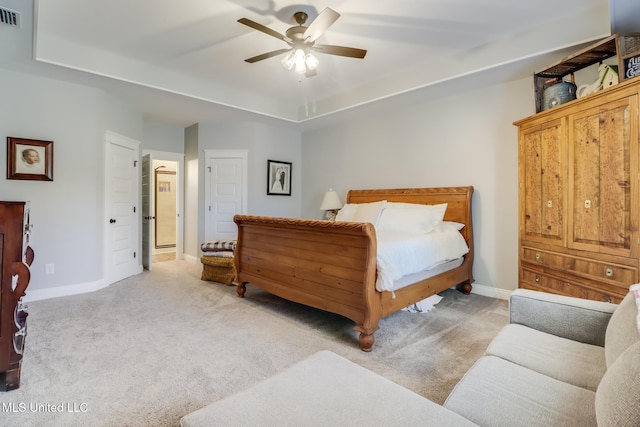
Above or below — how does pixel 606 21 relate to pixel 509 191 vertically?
above

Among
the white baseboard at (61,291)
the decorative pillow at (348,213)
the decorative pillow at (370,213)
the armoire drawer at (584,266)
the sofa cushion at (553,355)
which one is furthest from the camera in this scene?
the decorative pillow at (348,213)

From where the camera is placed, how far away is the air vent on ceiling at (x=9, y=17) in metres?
2.45

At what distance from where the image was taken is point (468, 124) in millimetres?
3820

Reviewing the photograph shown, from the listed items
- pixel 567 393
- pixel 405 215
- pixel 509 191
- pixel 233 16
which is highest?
pixel 233 16

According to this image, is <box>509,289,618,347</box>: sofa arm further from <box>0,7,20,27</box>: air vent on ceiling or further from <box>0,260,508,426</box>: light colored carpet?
<box>0,7,20,27</box>: air vent on ceiling

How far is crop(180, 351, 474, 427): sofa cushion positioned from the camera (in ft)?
2.91

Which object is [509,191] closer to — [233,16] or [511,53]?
[511,53]

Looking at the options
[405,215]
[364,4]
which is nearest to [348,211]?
[405,215]

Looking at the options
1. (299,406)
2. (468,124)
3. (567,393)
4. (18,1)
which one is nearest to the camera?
(299,406)

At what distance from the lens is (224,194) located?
5434mm

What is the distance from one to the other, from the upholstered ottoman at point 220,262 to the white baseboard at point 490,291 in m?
3.05

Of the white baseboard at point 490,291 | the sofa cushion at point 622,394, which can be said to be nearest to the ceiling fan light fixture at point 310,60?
the sofa cushion at point 622,394

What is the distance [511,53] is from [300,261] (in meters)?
2.85

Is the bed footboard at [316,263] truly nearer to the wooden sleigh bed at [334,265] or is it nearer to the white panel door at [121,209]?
the wooden sleigh bed at [334,265]
